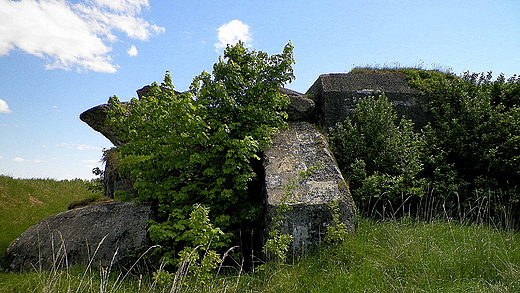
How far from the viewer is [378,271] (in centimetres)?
507

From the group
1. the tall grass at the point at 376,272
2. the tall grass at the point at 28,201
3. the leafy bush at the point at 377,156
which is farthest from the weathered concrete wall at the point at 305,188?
the tall grass at the point at 28,201

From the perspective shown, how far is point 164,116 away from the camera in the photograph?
6.68m

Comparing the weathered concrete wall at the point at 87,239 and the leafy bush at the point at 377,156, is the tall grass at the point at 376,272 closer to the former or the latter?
the weathered concrete wall at the point at 87,239

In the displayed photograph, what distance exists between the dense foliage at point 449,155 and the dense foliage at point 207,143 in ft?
7.77

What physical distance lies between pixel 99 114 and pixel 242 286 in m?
7.12

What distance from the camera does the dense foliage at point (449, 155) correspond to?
26.0 feet

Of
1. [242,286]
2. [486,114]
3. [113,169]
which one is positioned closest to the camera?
[242,286]

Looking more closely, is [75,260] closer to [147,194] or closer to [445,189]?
[147,194]

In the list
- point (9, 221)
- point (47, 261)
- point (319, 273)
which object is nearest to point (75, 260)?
point (47, 261)

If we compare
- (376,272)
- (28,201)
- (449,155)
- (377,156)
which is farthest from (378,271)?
(28,201)

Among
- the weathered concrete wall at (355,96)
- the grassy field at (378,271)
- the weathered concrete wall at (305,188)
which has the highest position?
the weathered concrete wall at (355,96)

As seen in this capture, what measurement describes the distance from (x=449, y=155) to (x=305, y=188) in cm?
479

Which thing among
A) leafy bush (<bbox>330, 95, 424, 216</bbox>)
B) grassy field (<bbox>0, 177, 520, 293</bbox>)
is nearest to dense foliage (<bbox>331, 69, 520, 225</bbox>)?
leafy bush (<bbox>330, 95, 424, 216</bbox>)

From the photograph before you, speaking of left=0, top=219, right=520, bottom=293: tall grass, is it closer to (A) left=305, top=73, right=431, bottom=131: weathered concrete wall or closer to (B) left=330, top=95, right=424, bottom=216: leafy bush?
(B) left=330, top=95, right=424, bottom=216: leafy bush
